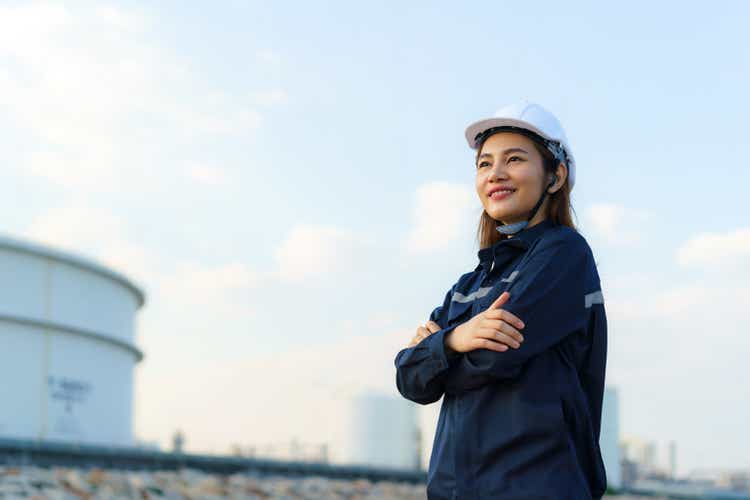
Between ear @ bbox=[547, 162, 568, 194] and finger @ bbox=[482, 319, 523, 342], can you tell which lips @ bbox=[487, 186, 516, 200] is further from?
finger @ bbox=[482, 319, 523, 342]

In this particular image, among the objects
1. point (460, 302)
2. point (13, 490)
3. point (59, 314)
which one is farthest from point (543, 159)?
point (59, 314)

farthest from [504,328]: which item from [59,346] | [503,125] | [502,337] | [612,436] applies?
[612,436]

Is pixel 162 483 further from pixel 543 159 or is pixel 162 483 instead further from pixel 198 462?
pixel 543 159

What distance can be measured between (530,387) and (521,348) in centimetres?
8

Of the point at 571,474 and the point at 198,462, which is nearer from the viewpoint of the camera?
the point at 571,474

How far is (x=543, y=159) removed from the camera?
223 cm

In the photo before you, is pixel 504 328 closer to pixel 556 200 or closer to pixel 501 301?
pixel 501 301

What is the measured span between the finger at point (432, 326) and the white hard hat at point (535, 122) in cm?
46

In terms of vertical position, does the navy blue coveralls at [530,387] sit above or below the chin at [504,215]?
below

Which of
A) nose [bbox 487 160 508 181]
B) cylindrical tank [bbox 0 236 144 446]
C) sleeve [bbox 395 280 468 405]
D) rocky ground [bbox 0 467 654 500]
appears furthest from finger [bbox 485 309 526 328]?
cylindrical tank [bbox 0 236 144 446]

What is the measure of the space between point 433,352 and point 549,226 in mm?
411

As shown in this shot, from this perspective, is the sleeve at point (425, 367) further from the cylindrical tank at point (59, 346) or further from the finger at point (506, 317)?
the cylindrical tank at point (59, 346)

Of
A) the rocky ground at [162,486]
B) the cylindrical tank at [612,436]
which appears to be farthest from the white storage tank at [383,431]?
the rocky ground at [162,486]

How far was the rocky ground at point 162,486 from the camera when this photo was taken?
651cm
